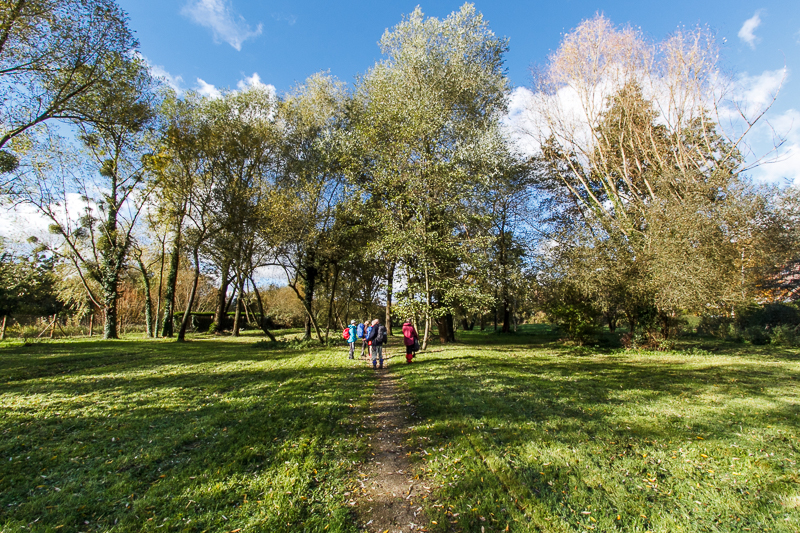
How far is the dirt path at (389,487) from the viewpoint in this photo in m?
3.24

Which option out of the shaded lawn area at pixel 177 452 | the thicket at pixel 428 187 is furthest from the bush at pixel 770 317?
the shaded lawn area at pixel 177 452

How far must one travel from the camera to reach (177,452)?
4.50 m

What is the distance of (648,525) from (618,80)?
21756 mm

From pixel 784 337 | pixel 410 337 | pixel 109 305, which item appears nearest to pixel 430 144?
pixel 410 337

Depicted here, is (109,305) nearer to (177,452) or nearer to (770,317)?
(177,452)

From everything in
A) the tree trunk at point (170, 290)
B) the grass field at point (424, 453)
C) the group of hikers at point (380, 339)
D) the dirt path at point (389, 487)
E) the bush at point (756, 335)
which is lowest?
the bush at point (756, 335)

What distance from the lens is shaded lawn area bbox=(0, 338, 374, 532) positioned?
3.20m

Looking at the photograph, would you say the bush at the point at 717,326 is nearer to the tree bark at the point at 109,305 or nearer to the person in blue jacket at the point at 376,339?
the person in blue jacket at the point at 376,339

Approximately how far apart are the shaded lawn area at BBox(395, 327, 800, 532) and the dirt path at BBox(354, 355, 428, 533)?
229 millimetres

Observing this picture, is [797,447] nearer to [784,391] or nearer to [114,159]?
[784,391]

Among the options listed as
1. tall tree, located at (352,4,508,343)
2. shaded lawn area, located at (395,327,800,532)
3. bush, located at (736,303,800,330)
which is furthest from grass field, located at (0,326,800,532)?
bush, located at (736,303,800,330)

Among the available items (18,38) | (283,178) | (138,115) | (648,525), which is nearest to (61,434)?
(648,525)

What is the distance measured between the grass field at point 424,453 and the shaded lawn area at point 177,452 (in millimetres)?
25

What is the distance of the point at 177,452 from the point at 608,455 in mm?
5710
